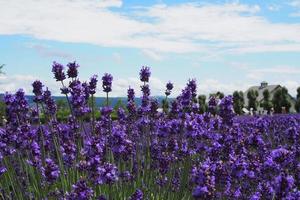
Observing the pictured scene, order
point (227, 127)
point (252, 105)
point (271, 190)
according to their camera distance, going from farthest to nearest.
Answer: point (252, 105)
point (227, 127)
point (271, 190)

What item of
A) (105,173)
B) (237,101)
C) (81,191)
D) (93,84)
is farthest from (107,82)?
(237,101)

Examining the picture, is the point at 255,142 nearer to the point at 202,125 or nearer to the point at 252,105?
the point at 202,125

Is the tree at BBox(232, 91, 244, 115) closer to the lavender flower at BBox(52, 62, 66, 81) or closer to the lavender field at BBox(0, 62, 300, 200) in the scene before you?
the lavender field at BBox(0, 62, 300, 200)

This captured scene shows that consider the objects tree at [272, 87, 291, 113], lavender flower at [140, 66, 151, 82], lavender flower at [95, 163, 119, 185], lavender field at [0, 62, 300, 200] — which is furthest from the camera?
tree at [272, 87, 291, 113]

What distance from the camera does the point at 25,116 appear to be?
679 cm

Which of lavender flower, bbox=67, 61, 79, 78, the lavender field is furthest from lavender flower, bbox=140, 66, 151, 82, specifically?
lavender flower, bbox=67, 61, 79, 78

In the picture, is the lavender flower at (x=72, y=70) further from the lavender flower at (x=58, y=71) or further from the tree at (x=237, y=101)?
the tree at (x=237, y=101)

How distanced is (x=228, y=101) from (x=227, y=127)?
515 millimetres

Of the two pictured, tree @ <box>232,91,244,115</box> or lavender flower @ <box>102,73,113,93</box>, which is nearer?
lavender flower @ <box>102,73,113,93</box>

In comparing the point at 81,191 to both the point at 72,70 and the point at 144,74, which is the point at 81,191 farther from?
the point at 144,74

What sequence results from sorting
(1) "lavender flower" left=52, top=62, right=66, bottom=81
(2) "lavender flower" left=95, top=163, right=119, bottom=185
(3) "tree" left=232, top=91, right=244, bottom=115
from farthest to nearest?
(3) "tree" left=232, top=91, right=244, bottom=115, (1) "lavender flower" left=52, top=62, right=66, bottom=81, (2) "lavender flower" left=95, top=163, right=119, bottom=185

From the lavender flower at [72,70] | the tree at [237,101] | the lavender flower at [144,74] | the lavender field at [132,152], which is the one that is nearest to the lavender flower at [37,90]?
the lavender field at [132,152]

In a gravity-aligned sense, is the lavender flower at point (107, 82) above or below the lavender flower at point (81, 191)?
above

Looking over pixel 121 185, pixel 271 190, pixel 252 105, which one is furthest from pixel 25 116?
pixel 252 105
